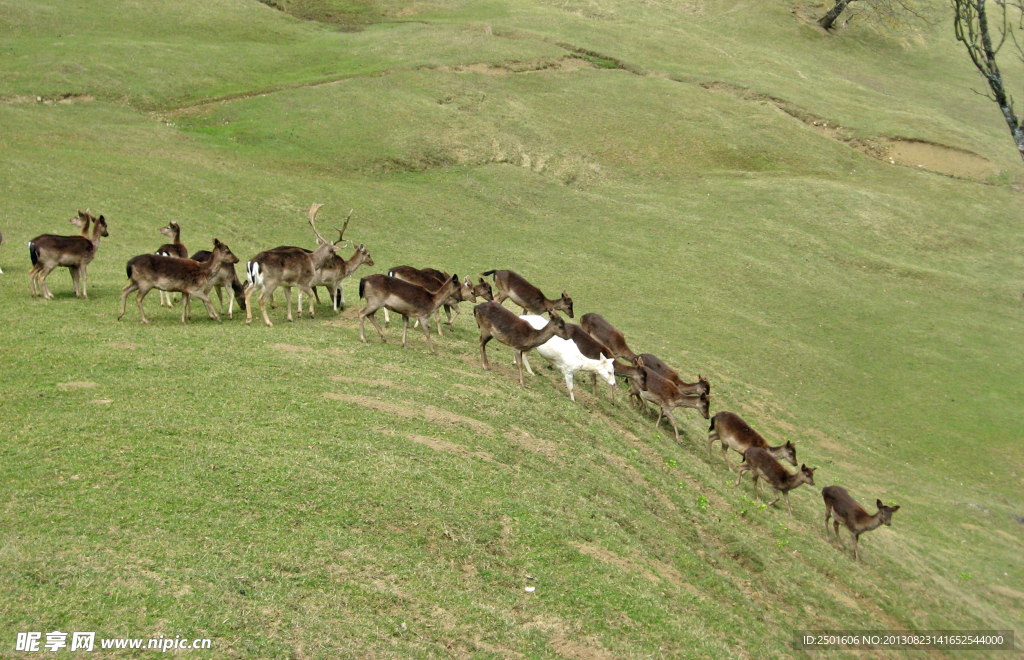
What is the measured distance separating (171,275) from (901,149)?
40.3 m

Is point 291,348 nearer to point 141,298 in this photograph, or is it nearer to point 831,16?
point 141,298

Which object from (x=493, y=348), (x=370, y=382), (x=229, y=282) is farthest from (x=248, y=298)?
(x=493, y=348)

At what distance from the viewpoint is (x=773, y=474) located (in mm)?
14086

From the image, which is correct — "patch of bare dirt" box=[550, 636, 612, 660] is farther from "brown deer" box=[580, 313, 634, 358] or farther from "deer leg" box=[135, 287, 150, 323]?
"brown deer" box=[580, 313, 634, 358]

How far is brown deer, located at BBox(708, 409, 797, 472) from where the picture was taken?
1490cm

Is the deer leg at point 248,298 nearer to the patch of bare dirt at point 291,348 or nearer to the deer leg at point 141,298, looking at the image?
the deer leg at point 141,298

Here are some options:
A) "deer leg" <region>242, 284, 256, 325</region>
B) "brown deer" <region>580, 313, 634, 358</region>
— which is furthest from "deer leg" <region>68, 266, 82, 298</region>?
"brown deer" <region>580, 313, 634, 358</region>

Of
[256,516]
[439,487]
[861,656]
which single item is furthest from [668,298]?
[256,516]

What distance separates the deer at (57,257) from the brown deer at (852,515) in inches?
547

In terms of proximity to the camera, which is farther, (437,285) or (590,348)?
(437,285)

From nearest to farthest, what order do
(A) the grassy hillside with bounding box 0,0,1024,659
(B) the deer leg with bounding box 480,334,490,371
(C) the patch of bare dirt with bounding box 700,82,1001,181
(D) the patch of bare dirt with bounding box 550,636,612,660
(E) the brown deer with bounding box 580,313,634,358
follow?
(D) the patch of bare dirt with bounding box 550,636,612,660
(A) the grassy hillside with bounding box 0,0,1024,659
(B) the deer leg with bounding box 480,334,490,371
(E) the brown deer with bounding box 580,313,634,358
(C) the patch of bare dirt with bounding box 700,82,1001,181

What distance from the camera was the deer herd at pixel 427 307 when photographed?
1371cm

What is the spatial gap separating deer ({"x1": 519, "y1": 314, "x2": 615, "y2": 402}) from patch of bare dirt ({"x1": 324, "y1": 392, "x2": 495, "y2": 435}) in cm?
324

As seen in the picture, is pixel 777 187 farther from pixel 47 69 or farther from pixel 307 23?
pixel 47 69
